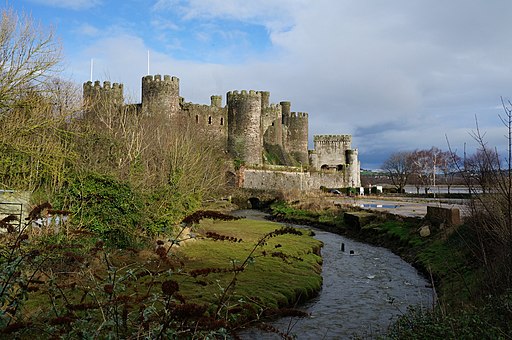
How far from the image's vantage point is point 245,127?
49.8 meters

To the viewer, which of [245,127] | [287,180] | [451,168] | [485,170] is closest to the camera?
[485,170]

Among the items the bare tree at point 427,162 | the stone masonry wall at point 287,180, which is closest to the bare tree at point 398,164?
the bare tree at point 427,162

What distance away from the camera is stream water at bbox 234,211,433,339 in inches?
383

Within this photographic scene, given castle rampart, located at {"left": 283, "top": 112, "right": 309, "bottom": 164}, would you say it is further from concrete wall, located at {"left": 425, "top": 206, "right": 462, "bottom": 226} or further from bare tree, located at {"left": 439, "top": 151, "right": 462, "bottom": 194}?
bare tree, located at {"left": 439, "top": 151, "right": 462, "bottom": 194}

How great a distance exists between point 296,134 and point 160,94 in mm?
23589

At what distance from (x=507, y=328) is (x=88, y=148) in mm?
13877

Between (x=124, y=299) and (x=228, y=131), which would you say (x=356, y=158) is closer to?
(x=228, y=131)

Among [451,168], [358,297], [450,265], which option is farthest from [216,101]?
[451,168]

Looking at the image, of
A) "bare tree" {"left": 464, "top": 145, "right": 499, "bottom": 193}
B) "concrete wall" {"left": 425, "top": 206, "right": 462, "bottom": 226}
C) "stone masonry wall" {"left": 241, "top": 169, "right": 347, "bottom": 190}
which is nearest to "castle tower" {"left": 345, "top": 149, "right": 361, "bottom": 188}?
"stone masonry wall" {"left": 241, "top": 169, "right": 347, "bottom": 190}

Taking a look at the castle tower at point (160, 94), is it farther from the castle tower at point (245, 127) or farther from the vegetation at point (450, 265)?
the vegetation at point (450, 265)

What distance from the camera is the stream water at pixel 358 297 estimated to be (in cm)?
972

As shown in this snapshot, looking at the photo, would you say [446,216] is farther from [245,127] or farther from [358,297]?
[245,127]

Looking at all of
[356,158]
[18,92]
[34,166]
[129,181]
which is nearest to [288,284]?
[129,181]

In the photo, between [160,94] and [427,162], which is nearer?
[160,94]
